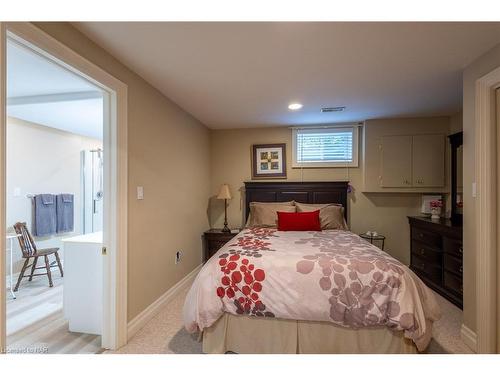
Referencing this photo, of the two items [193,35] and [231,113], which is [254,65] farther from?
[231,113]

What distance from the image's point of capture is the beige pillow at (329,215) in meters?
3.30

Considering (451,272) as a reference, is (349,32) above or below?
above

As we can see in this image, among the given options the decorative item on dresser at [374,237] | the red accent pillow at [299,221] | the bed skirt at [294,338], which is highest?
the red accent pillow at [299,221]

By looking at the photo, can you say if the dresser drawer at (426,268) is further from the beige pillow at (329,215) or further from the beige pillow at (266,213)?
the beige pillow at (266,213)

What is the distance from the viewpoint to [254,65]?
6.79 ft

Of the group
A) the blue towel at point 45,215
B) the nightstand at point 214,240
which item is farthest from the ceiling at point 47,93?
the nightstand at point 214,240

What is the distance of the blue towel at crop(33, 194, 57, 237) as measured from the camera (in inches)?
153

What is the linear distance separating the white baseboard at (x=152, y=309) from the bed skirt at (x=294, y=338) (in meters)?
0.71

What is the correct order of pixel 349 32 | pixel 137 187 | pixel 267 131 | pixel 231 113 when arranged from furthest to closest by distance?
1. pixel 267 131
2. pixel 231 113
3. pixel 137 187
4. pixel 349 32

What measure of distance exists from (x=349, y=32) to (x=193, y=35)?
1.03 meters

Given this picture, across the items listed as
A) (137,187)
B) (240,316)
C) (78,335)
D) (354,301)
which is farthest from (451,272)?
(78,335)

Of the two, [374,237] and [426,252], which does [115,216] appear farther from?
[426,252]

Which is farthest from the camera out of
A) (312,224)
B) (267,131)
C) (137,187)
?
(267,131)

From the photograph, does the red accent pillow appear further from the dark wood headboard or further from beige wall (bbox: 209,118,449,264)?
beige wall (bbox: 209,118,449,264)
